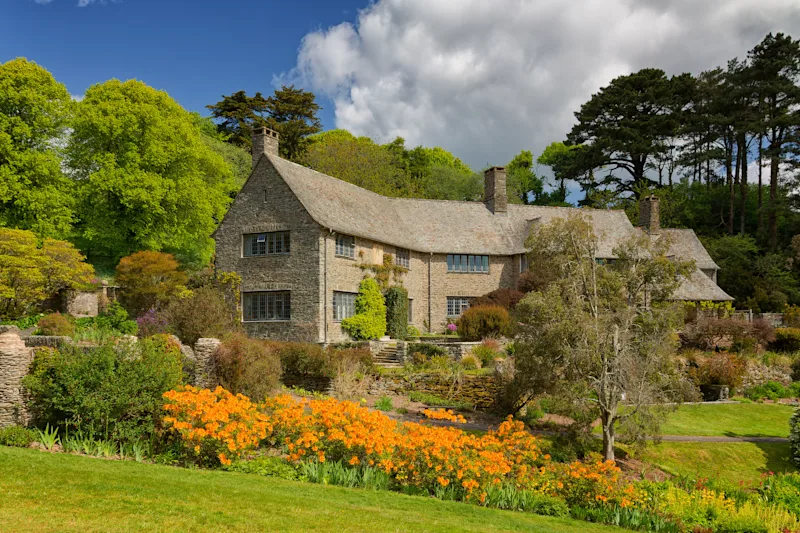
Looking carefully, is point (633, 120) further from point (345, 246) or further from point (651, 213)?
point (345, 246)

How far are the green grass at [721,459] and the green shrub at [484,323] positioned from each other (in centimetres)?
1220

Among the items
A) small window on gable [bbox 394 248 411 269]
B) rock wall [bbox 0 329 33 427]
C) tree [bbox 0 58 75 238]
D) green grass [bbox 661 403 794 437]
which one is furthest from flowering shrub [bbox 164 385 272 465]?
tree [bbox 0 58 75 238]

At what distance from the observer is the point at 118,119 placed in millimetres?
34719

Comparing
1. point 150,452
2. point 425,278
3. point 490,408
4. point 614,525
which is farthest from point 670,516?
point 425,278

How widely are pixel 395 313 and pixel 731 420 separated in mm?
15562

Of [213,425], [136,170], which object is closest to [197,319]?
[213,425]

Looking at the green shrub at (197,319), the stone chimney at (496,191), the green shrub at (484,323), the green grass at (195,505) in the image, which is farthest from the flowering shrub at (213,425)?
the stone chimney at (496,191)

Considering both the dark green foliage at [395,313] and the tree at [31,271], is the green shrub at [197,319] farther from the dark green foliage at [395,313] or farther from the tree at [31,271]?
the dark green foliage at [395,313]

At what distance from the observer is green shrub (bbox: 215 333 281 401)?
16516mm

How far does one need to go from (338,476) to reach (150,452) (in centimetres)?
424

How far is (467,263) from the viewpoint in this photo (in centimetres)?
3628

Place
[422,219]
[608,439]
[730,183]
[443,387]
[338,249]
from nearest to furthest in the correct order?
1. [608,439]
2. [443,387]
3. [338,249]
4. [422,219]
5. [730,183]

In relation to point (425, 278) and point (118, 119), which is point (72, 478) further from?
point (118, 119)

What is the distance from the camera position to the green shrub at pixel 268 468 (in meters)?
11.7
